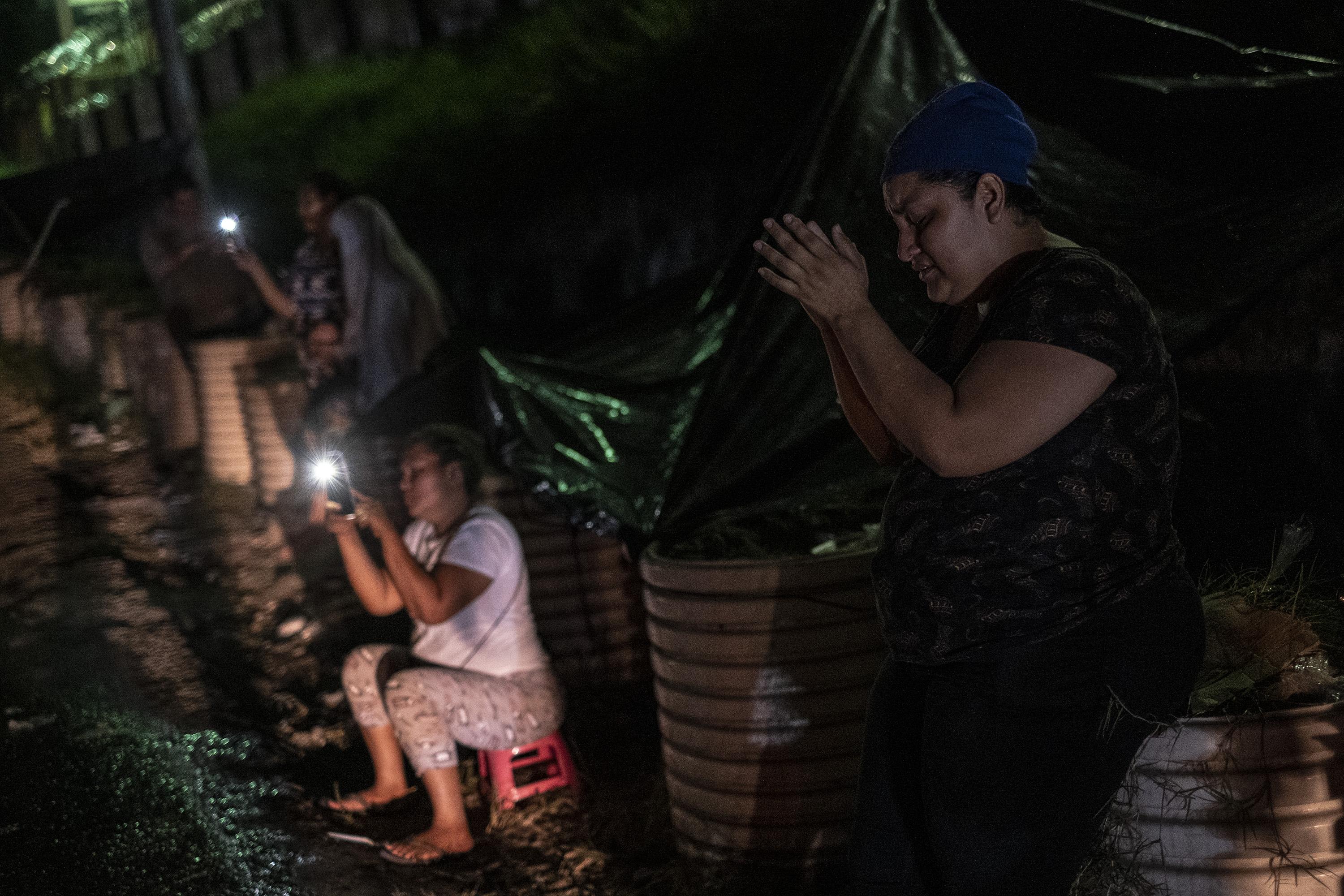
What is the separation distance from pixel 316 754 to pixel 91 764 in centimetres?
92

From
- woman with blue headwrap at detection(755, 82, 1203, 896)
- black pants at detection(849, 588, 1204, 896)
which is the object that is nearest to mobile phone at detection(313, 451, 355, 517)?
woman with blue headwrap at detection(755, 82, 1203, 896)

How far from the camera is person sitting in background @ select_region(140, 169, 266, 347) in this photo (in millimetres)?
9133

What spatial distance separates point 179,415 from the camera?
32.9ft

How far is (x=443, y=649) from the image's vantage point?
14.6 feet

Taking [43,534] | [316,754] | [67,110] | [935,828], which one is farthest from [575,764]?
[67,110]

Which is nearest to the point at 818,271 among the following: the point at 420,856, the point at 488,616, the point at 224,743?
the point at 488,616

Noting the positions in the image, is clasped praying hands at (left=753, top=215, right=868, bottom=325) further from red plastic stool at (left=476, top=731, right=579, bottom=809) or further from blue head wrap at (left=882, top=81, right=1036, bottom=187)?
red plastic stool at (left=476, top=731, right=579, bottom=809)

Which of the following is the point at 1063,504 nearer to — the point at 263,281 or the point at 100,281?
the point at 263,281

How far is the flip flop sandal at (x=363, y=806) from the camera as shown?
466 cm

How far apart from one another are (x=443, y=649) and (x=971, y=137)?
303 centimetres

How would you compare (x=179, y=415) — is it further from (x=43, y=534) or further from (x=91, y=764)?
(x=91, y=764)

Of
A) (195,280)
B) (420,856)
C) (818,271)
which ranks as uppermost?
(818,271)

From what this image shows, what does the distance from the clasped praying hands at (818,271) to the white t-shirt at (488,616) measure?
8.48ft

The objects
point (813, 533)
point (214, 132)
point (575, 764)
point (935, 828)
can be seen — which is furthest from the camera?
point (214, 132)
